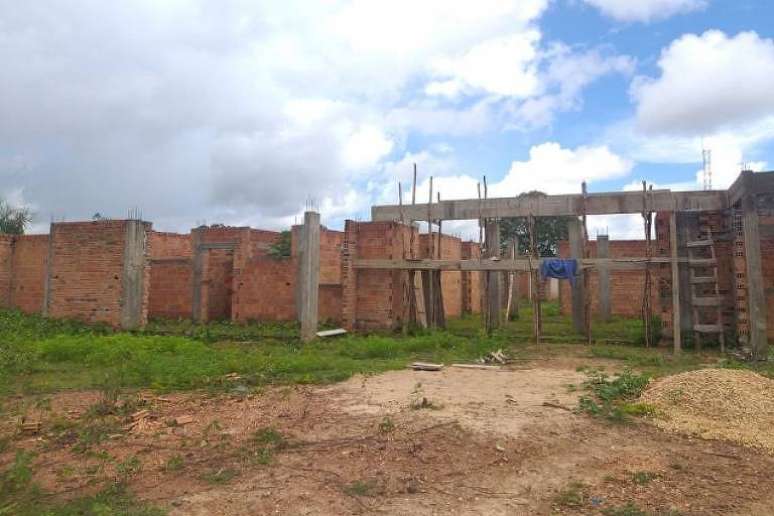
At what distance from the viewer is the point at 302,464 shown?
4555 millimetres

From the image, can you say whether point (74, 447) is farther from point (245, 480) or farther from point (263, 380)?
point (263, 380)

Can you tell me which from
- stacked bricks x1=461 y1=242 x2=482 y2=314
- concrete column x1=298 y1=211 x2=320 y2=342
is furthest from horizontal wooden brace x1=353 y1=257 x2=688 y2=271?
stacked bricks x1=461 y1=242 x2=482 y2=314

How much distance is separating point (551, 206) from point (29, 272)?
51.4 feet

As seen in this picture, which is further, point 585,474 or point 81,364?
point 81,364

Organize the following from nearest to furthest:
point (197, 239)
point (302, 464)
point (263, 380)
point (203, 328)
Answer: point (302, 464) → point (263, 380) → point (203, 328) → point (197, 239)

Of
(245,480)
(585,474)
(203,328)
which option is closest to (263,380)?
(245,480)

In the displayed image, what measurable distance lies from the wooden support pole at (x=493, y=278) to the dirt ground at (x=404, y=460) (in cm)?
840

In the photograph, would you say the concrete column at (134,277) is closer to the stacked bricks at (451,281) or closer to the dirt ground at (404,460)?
the dirt ground at (404,460)

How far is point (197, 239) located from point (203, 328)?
4090mm

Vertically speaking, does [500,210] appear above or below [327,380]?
above


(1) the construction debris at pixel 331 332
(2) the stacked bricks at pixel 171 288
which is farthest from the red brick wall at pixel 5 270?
(1) the construction debris at pixel 331 332

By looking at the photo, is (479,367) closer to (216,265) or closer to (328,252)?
(216,265)

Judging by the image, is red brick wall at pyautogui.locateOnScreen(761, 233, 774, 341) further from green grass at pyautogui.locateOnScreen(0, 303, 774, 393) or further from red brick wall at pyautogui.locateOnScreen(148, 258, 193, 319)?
red brick wall at pyautogui.locateOnScreen(148, 258, 193, 319)

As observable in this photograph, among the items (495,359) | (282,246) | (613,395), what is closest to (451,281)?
(282,246)
